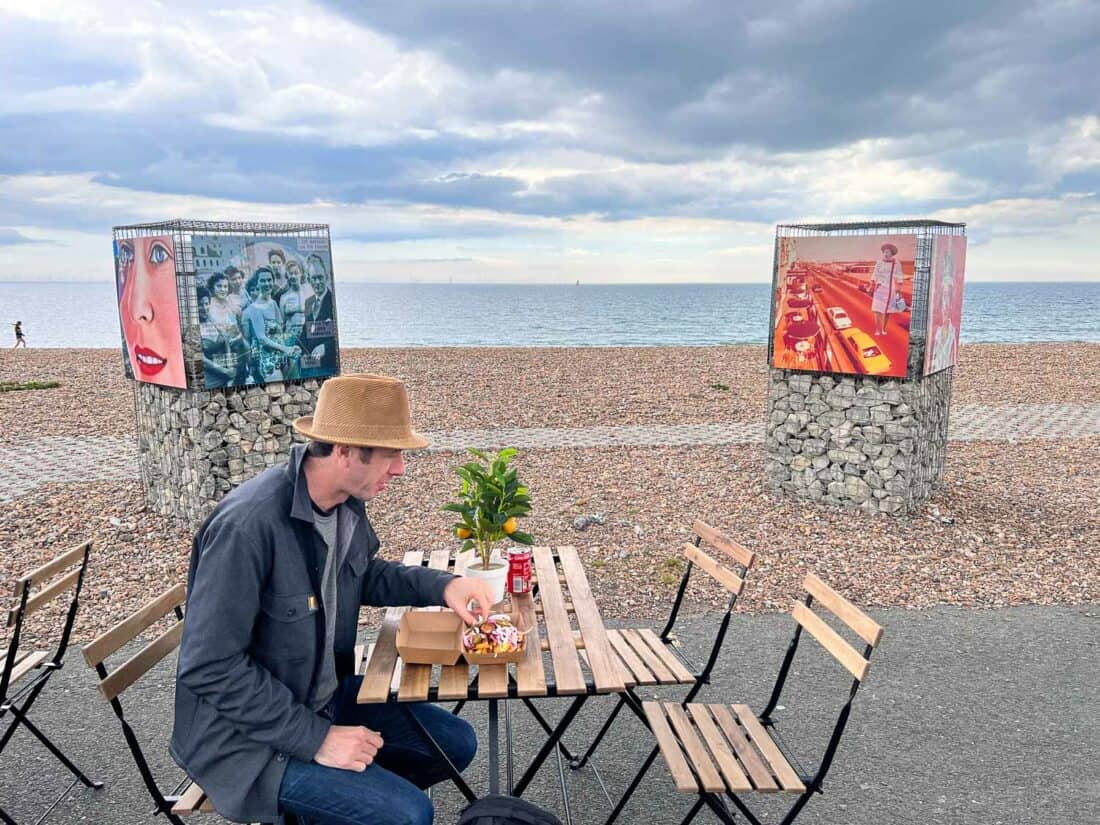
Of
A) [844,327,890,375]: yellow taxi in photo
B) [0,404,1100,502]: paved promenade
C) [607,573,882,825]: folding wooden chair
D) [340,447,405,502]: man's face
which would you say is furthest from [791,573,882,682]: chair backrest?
[0,404,1100,502]: paved promenade

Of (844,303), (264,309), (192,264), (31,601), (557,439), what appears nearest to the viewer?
(31,601)

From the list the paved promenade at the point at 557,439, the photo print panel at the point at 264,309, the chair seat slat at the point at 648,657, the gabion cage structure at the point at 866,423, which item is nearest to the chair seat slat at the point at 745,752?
the chair seat slat at the point at 648,657

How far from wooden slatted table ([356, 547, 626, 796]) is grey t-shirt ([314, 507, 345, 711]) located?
4.8 inches

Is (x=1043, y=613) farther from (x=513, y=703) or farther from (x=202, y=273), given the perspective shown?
(x=202, y=273)

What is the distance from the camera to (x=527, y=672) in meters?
2.84

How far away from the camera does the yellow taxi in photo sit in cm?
745

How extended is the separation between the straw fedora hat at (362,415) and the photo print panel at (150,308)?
4867 millimetres

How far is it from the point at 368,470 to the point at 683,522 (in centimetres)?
542

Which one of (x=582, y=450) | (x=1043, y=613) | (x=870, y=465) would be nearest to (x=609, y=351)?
(x=582, y=450)

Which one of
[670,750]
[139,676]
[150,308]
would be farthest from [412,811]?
[150,308]

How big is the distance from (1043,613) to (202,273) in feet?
22.6

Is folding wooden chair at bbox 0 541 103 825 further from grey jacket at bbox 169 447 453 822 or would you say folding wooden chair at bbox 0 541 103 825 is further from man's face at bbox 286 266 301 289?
man's face at bbox 286 266 301 289

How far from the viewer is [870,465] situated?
7.71 metres

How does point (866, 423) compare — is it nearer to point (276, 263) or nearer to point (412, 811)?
point (276, 263)
